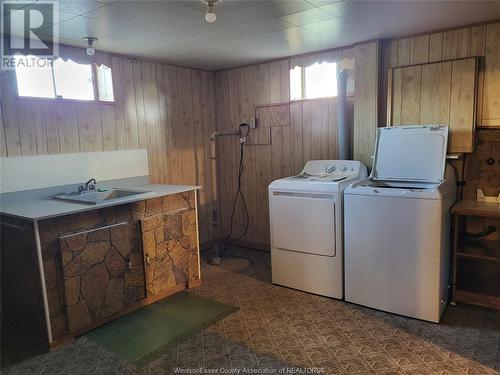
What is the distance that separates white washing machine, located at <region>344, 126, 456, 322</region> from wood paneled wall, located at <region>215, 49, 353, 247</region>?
2.56ft

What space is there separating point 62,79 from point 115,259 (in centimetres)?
156

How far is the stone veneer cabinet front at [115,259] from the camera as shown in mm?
2393

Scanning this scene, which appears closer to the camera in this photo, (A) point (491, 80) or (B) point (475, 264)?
(A) point (491, 80)

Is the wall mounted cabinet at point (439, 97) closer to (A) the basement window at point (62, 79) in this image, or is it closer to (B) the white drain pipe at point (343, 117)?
(B) the white drain pipe at point (343, 117)

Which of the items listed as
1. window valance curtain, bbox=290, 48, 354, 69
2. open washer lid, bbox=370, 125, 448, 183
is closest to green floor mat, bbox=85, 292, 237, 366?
open washer lid, bbox=370, 125, 448, 183

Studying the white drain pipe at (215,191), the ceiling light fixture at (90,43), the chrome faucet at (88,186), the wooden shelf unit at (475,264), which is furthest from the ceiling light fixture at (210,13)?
the white drain pipe at (215,191)

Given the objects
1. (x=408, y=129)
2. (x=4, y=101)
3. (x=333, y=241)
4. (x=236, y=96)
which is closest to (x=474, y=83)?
(x=408, y=129)

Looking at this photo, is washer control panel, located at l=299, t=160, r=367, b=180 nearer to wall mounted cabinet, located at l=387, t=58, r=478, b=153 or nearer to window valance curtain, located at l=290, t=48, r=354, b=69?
wall mounted cabinet, located at l=387, t=58, r=478, b=153

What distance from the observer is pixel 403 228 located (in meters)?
2.60

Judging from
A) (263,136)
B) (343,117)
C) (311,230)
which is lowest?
(311,230)

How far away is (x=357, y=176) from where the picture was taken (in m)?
3.21

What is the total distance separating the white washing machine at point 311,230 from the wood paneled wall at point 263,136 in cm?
56

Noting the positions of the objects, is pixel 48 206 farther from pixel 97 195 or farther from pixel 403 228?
pixel 403 228

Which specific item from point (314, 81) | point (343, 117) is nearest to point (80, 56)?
point (314, 81)
